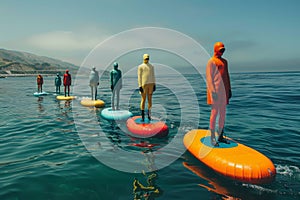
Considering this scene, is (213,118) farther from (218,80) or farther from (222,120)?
(218,80)

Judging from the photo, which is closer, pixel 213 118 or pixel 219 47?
pixel 219 47

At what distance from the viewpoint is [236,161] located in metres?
4.77

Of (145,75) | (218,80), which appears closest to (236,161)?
(218,80)

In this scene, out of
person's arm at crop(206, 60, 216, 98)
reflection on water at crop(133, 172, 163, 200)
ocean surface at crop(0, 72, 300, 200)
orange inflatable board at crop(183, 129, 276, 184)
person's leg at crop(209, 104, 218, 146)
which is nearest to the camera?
reflection on water at crop(133, 172, 163, 200)

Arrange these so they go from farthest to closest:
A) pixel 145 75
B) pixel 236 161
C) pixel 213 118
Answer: pixel 145 75
pixel 213 118
pixel 236 161

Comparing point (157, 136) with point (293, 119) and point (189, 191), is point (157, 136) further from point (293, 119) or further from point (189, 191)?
point (293, 119)

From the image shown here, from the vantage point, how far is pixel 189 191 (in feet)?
14.2

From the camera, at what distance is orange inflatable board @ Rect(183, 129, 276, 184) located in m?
4.46

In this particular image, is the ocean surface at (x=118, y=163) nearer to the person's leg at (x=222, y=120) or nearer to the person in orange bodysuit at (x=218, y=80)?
the person's leg at (x=222, y=120)

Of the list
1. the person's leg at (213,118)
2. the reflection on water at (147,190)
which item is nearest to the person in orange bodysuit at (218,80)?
the person's leg at (213,118)

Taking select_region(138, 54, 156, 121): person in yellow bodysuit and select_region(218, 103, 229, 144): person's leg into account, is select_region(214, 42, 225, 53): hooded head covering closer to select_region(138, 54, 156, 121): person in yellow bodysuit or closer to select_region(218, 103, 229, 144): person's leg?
select_region(218, 103, 229, 144): person's leg

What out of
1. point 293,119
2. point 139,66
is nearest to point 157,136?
point 139,66

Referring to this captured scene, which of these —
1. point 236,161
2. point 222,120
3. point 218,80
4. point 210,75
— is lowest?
point 236,161

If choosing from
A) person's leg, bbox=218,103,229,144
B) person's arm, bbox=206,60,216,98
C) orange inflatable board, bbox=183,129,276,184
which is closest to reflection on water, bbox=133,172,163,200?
orange inflatable board, bbox=183,129,276,184
